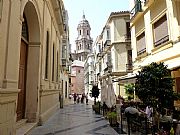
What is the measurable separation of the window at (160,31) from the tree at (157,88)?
4.97m

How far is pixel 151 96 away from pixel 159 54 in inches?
226

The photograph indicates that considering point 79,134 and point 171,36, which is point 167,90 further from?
point 171,36

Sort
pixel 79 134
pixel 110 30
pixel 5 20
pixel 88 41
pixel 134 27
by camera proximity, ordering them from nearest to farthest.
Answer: pixel 5 20 < pixel 79 134 < pixel 134 27 < pixel 110 30 < pixel 88 41

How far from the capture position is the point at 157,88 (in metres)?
5.93

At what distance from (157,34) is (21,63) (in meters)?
7.72

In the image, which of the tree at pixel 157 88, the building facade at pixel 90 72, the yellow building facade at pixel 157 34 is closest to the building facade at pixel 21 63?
the tree at pixel 157 88

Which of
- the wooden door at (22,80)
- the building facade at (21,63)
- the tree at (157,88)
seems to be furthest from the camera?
the wooden door at (22,80)

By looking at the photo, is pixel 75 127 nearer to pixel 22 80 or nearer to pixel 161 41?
pixel 22 80

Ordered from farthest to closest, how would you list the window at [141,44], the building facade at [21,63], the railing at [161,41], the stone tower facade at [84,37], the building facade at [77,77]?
1. the stone tower facade at [84,37]
2. the building facade at [77,77]
3. the window at [141,44]
4. the railing at [161,41]
5. the building facade at [21,63]

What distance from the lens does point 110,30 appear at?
88.5 feet

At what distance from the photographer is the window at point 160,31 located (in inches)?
421

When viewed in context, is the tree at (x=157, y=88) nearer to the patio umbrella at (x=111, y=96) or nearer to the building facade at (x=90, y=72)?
the patio umbrella at (x=111, y=96)

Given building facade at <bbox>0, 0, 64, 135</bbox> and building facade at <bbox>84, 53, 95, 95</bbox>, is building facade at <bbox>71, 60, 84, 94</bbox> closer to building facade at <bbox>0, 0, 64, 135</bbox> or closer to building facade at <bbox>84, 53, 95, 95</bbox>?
building facade at <bbox>84, 53, 95, 95</bbox>

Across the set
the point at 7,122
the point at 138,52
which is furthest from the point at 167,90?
the point at 138,52
